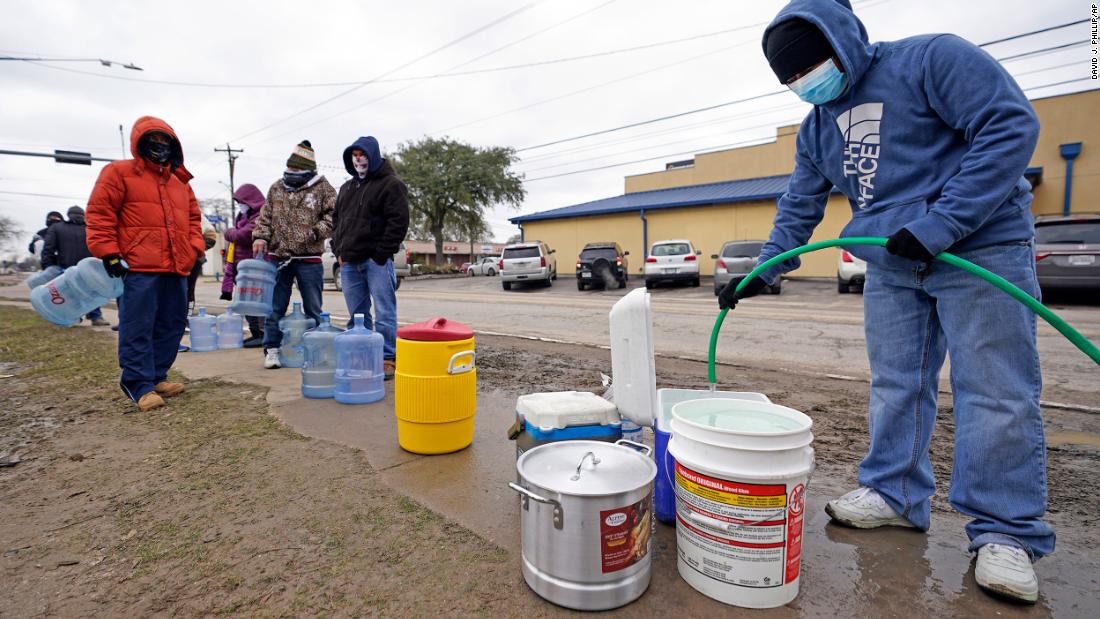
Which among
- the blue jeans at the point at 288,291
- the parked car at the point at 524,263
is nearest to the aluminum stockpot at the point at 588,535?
the blue jeans at the point at 288,291

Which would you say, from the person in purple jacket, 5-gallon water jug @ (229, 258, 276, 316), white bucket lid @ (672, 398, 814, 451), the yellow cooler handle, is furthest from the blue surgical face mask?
the person in purple jacket

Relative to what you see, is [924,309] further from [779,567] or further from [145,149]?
[145,149]

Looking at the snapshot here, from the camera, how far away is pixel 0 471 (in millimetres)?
2521

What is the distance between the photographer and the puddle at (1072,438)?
2.82 m

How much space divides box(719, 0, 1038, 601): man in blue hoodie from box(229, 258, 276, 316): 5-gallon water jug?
5.46 metres

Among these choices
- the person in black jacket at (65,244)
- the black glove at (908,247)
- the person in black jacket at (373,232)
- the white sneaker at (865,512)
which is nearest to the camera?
the black glove at (908,247)

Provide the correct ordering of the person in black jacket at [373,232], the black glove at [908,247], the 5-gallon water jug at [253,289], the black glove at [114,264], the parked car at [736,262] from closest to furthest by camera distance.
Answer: the black glove at [908,247], the black glove at [114,264], the person in black jacket at [373,232], the 5-gallon water jug at [253,289], the parked car at [736,262]

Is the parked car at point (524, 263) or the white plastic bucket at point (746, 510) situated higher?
the parked car at point (524, 263)

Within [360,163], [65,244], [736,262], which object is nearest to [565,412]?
[360,163]

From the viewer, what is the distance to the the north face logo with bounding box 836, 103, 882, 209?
1837mm

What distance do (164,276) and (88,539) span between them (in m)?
2.41

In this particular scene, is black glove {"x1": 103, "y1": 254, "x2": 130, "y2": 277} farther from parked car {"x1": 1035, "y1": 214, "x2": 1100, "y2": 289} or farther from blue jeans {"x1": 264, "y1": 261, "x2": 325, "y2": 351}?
parked car {"x1": 1035, "y1": 214, "x2": 1100, "y2": 289}

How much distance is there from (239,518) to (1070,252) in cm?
1271

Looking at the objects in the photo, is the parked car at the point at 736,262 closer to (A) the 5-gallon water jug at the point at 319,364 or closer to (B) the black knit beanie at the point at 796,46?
(A) the 5-gallon water jug at the point at 319,364
